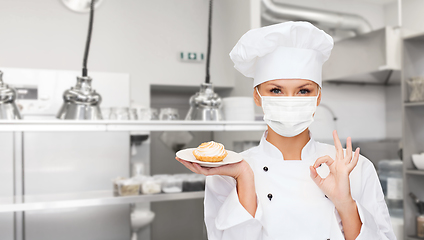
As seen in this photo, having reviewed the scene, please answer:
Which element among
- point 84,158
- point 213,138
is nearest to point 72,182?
point 84,158

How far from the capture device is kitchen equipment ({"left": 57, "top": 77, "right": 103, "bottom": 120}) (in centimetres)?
178

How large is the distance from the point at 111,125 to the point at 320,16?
221cm

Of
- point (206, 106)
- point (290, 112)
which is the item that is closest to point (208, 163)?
point (290, 112)

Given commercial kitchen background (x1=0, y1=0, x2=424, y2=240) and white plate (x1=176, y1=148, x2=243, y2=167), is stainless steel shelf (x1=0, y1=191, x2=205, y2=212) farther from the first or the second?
commercial kitchen background (x1=0, y1=0, x2=424, y2=240)

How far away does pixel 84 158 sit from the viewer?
102 inches

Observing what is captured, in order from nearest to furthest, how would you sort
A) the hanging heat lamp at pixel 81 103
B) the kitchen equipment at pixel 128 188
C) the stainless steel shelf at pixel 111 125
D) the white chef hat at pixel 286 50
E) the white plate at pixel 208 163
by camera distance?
the white plate at pixel 208 163, the white chef hat at pixel 286 50, the stainless steel shelf at pixel 111 125, the hanging heat lamp at pixel 81 103, the kitchen equipment at pixel 128 188

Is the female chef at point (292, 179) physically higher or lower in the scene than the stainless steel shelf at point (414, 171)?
higher

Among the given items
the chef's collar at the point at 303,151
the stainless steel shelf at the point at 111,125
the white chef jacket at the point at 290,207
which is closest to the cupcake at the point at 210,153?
the white chef jacket at the point at 290,207

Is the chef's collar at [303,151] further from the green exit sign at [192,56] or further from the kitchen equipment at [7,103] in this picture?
the green exit sign at [192,56]

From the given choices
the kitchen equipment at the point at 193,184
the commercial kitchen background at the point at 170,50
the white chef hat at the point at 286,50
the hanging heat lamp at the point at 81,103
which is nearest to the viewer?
the white chef hat at the point at 286,50

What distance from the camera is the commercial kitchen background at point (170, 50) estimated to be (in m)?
3.02

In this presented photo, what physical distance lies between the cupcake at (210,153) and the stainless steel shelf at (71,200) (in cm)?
97

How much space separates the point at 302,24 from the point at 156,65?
2.53 meters

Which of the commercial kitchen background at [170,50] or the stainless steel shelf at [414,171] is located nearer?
the stainless steel shelf at [414,171]
